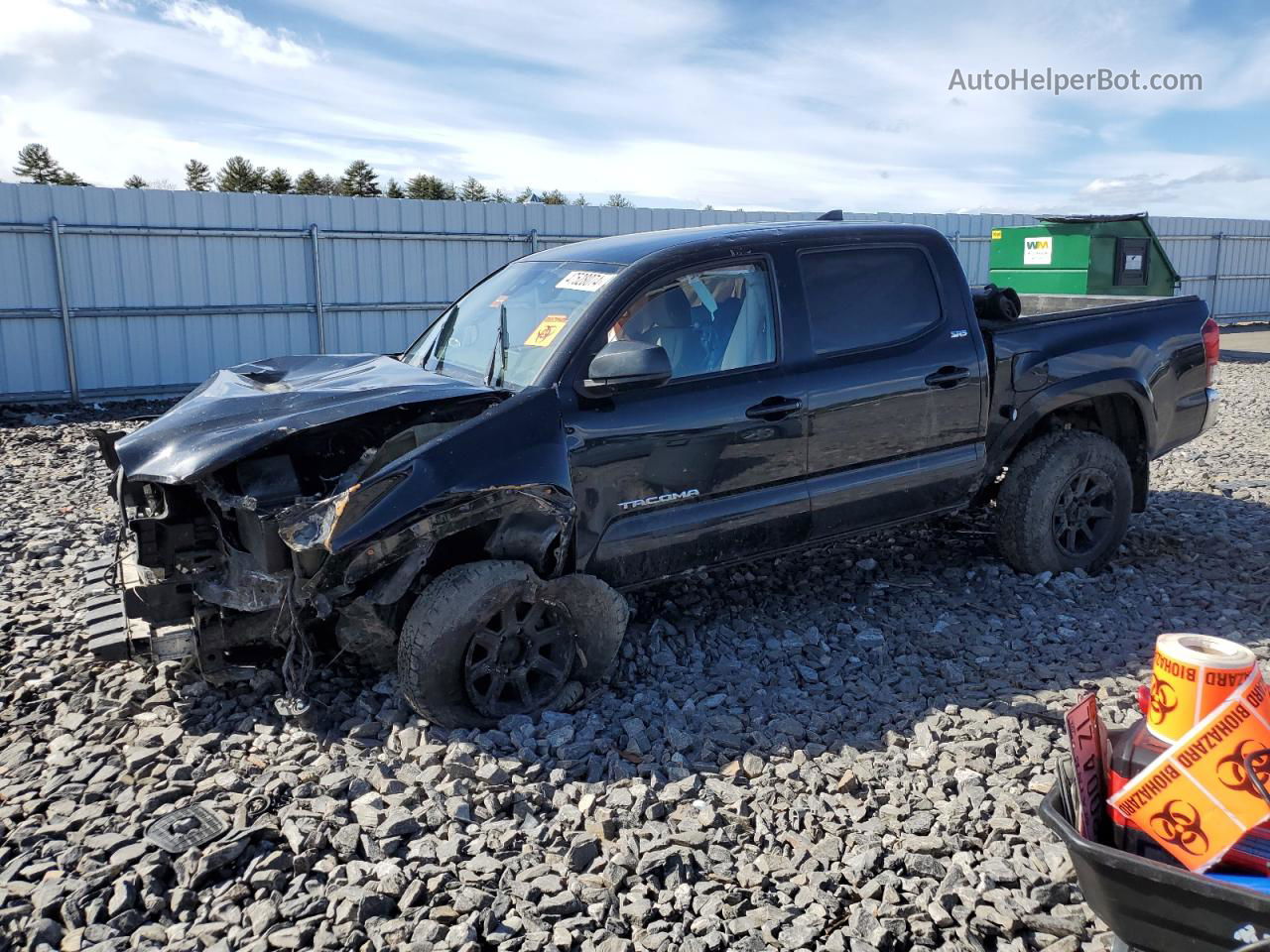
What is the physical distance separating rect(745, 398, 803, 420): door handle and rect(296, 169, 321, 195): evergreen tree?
1853 inches

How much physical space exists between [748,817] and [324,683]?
2.00 metres

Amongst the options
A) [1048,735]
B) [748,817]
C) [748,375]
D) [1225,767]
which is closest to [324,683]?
[748,817]

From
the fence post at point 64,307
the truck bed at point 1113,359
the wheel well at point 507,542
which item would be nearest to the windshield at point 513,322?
the wheel well at point 507,542

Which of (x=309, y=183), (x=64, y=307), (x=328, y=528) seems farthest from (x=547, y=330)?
(x=309, y=183)

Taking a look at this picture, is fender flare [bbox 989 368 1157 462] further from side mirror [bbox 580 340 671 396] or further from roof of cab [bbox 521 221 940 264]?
side mirror [bbox 580 340 671 396]

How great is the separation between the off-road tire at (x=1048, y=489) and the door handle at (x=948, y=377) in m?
0.73

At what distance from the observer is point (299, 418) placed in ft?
12.5

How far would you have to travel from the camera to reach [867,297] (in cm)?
488

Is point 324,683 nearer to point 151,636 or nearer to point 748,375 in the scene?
point 151,636

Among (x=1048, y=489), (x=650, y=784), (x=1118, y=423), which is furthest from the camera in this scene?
(x=1118, y=423)

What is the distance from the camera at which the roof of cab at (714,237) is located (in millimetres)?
4531

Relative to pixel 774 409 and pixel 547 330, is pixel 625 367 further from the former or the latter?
pixel 774 409

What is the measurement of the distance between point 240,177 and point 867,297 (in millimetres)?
53921

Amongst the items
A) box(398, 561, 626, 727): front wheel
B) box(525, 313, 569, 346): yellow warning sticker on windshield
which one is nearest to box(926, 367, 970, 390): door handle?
box(525, 313, 569, 346): yellow warning sticker on windshield
